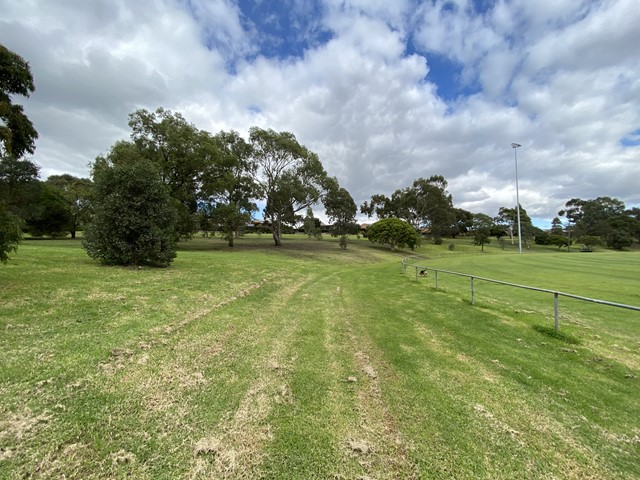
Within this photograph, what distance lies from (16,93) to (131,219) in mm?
5529

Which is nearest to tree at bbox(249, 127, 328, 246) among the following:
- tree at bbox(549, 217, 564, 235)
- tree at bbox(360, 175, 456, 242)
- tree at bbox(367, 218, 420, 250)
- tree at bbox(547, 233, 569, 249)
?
tree at bbox(367, 218, 420, 250)

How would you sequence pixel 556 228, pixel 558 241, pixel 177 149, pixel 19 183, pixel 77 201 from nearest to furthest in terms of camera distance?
1. pixel 177 149
2. pixel 19 183
3. pixel 77 201
4. pixel 558 241
5. pixel 556 228

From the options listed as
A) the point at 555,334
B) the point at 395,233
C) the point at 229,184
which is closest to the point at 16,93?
the point at 555,334

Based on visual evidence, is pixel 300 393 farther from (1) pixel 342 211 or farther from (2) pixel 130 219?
(1) pixel 342 211

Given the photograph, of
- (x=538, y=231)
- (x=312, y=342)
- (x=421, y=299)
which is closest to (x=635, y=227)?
(x=538, y=231)

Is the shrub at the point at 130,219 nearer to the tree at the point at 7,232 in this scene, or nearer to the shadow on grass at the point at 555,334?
A: the tree at the point at 7,232

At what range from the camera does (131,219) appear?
42.0 feet

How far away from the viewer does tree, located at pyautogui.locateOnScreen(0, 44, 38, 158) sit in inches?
304

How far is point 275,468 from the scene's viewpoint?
8.71 feet

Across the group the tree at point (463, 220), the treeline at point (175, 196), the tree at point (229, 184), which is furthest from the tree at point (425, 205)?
the tree at point (229, 184)

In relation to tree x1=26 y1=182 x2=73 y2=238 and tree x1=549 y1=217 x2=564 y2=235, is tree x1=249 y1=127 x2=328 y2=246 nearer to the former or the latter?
tree x1=26 y1=182 x2=73 y2=238

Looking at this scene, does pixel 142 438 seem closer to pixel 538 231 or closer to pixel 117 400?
pixel 117 400

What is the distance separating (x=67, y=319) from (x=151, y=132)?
2688cm

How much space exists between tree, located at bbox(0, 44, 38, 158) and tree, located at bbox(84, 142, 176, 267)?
4.03 metres
